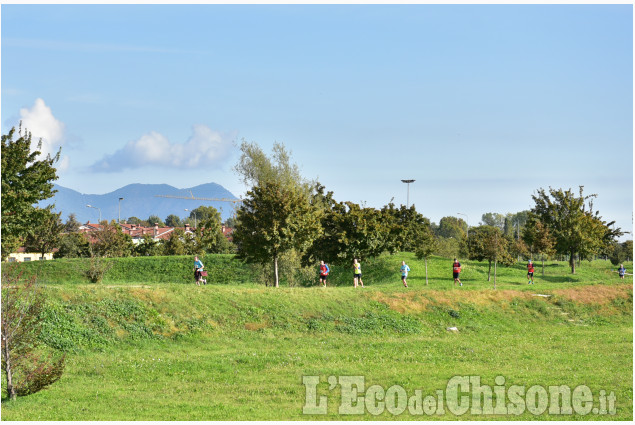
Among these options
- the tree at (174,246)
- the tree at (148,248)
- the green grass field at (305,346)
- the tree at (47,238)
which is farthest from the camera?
the tree at (148,248)

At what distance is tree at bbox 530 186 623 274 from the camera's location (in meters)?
64.1

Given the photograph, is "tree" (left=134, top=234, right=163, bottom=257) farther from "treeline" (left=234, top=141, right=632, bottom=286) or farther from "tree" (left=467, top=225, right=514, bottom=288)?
"tree" (left=467, top=225, right=514, bottom=288)

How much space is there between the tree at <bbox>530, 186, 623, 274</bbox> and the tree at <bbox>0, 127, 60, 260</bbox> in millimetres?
44295

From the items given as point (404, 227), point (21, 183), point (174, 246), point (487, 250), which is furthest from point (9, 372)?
point (174, 246)

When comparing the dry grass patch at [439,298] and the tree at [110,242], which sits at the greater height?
the tree at [110,242]

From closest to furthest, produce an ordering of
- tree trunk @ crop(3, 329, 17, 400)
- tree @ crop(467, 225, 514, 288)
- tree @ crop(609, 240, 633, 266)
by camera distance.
→ tree trunk @ crop(3, 329, 17, 400), tree @ crop(467, 225, 514, 288), tree @ crop(609, 240, 633, 266)

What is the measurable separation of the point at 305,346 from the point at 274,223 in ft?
46.8

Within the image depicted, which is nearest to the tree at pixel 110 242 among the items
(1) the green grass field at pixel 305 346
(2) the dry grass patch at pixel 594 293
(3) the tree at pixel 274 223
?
(3) the tree at pixel 274 223

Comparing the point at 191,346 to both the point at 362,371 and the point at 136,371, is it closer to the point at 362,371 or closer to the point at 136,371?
the point at 136,371

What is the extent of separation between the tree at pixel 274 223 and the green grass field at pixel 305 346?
6040mm

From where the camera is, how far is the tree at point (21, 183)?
117 feet

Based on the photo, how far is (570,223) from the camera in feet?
213

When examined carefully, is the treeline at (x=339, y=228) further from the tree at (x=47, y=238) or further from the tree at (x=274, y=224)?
the tree at (x=47, y=238)

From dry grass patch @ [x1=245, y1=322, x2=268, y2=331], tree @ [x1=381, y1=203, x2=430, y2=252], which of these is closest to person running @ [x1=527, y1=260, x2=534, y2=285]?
tree @ [x1=381, y1=203, x2=430, y2=252]
